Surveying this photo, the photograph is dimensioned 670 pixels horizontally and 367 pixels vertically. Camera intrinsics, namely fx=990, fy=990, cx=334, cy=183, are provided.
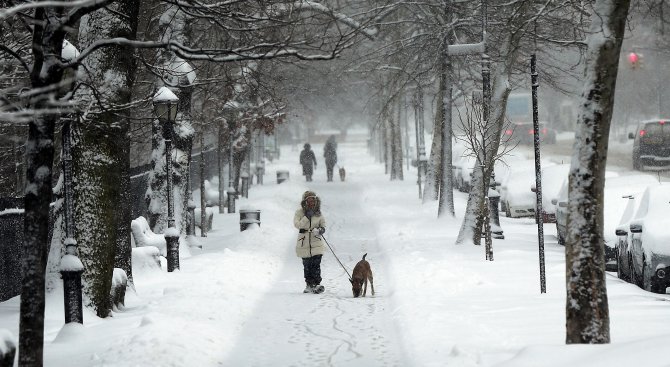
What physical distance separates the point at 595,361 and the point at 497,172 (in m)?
30.2

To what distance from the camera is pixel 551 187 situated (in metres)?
27.2

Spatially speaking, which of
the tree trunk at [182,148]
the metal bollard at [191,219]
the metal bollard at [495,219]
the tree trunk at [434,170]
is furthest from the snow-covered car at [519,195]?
the tree trunk at [182,148]

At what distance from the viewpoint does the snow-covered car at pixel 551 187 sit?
26266 mm

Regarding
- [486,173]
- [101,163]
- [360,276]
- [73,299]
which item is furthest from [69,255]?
[486,173]

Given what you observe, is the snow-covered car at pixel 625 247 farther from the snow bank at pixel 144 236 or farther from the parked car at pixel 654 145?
the parked car at pixel 654 145

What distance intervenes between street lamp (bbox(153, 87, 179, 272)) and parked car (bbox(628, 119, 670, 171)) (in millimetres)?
30908

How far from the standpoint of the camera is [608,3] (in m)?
9.09

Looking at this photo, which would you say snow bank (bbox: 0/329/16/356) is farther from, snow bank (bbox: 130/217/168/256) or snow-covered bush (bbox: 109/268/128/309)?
snow bank (bbox: 130/217/168/256)

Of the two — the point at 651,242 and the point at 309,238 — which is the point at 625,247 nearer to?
the point at 651,242

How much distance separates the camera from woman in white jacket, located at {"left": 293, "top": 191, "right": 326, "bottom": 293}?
1597 centimetres

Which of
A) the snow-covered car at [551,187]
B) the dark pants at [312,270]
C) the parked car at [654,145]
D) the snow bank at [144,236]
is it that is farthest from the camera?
the parked car at [654,145]

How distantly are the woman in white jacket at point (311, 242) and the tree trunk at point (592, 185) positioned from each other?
24.0 ft

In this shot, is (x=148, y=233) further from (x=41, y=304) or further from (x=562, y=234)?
(x=41, y=304)

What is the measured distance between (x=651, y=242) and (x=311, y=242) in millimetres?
5322
